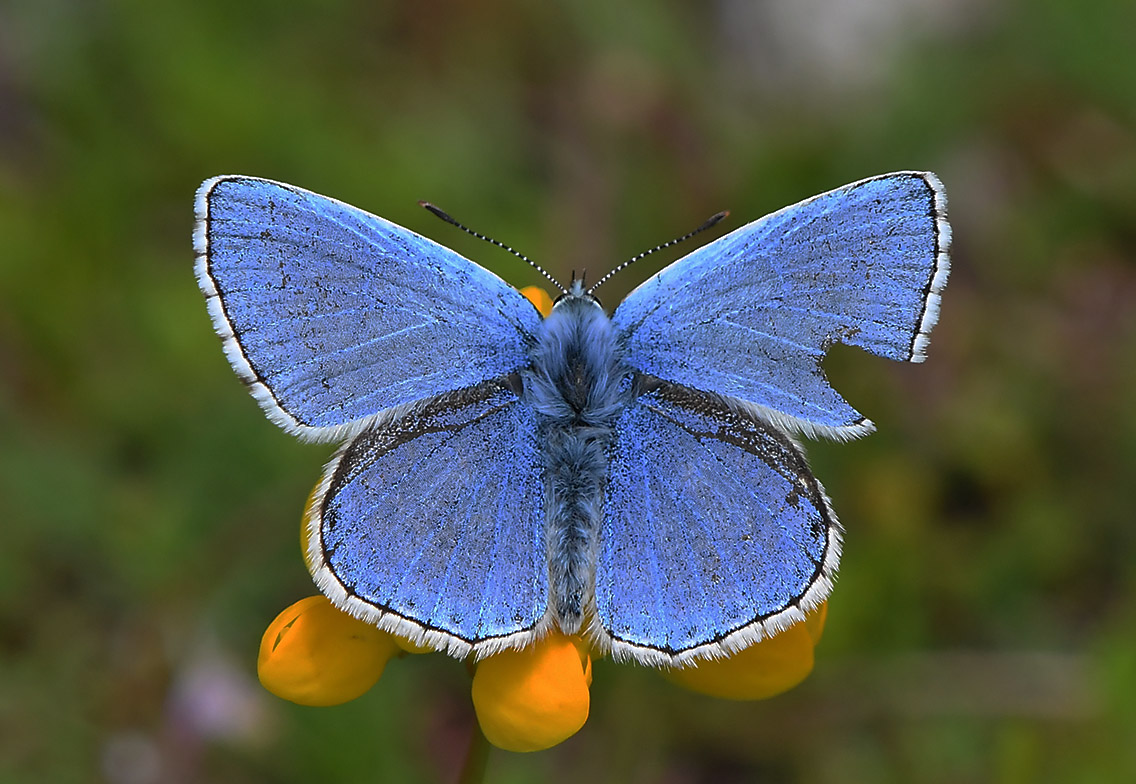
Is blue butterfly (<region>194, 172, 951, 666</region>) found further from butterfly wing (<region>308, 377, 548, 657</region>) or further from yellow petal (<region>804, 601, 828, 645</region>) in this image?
yellow petal (<region>804, 601, 828, 645</region>)

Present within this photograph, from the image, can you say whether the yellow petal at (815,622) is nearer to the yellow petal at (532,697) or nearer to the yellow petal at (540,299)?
the yellow petal at (532,697)

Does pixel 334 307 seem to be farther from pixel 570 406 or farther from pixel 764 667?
pixel 764 667

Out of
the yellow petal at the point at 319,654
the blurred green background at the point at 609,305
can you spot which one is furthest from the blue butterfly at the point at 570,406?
the blurred green background at the point at 609,305

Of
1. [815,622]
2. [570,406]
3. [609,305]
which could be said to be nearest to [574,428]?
[570,406]

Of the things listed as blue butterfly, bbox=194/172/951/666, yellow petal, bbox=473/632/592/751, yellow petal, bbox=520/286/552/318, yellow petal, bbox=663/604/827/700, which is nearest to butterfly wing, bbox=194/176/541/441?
blue butterfly, bbox=194/172/951/666
